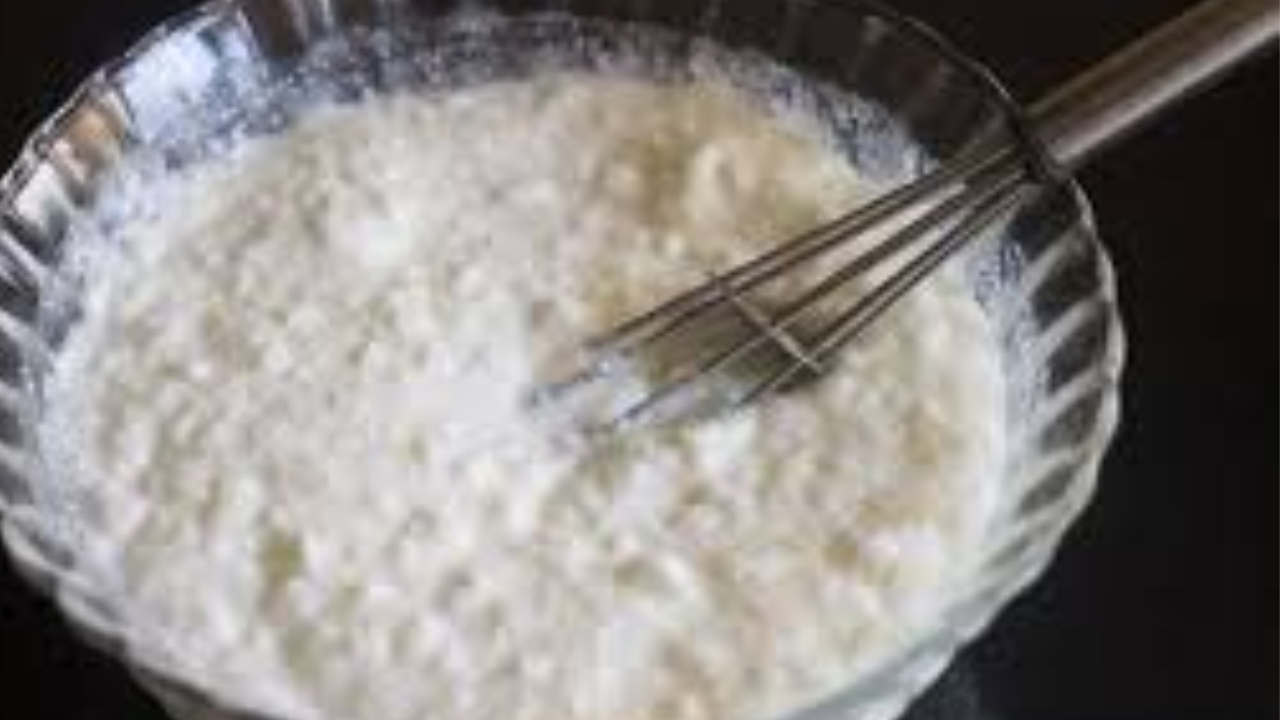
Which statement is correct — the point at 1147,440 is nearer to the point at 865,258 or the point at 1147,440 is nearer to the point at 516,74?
the point at 865,258

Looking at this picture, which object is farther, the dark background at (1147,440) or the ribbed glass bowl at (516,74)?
the dark background at (1147,440)

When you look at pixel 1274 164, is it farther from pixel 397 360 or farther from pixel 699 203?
pixel 397 360

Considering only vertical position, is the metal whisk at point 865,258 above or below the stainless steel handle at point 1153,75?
below

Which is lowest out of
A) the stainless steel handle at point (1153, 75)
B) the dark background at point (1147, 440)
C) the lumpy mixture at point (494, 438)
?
the dark background at point (1147, 440)

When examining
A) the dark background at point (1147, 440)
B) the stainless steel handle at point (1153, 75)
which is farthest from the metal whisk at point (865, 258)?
the dark background at point (1147, 440)

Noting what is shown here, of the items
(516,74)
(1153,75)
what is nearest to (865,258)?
(1153,75)

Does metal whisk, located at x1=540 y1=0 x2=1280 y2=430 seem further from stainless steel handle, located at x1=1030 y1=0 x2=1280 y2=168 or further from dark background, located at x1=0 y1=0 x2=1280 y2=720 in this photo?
dark background, located at x1=0 y1=0 x2=1280 y2=720

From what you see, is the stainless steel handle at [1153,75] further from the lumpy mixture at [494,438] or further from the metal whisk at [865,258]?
the lumpy mixture at [494,438]
